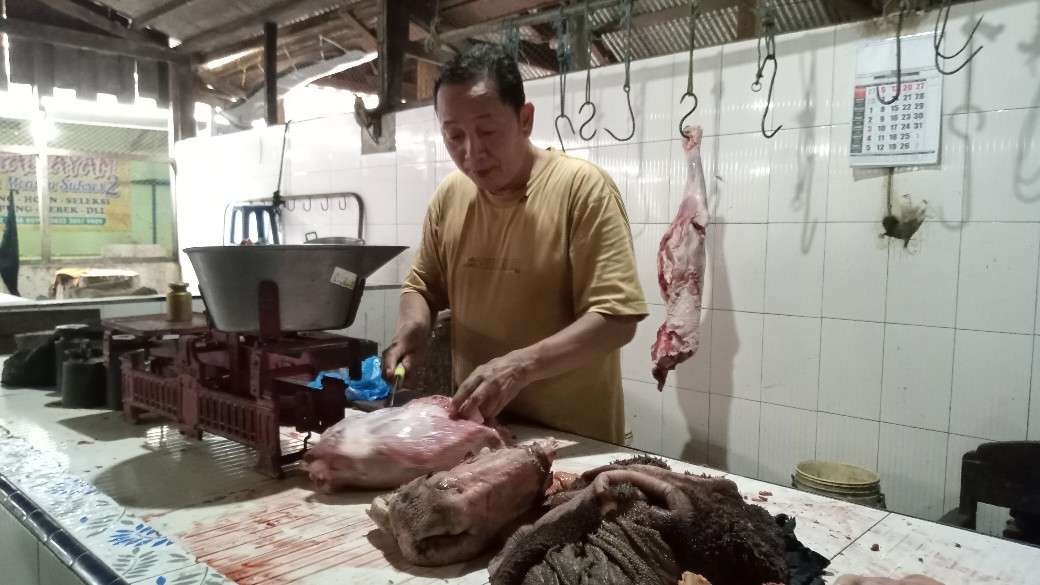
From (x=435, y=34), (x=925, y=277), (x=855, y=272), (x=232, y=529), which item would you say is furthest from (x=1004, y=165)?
(x=435, y=34)

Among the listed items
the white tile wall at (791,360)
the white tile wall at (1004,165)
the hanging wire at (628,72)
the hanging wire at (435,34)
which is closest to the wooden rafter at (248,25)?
the hanging wire at (435,34)

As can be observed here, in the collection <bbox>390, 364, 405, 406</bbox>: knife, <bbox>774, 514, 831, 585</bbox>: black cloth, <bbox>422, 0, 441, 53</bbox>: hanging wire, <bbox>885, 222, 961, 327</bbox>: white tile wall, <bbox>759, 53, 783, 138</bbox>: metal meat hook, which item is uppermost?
<bbox>422, 0, 441, 53</bbox>: hanging wire

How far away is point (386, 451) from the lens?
154 centimetres

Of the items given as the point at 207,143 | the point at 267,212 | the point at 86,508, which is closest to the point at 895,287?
the point at 86,508

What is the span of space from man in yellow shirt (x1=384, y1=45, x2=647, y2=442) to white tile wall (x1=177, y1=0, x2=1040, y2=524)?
4.52ft

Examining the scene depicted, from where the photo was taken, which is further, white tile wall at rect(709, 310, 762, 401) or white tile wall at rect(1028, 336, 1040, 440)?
white tile wall at rect(709, 310, 762, 401)

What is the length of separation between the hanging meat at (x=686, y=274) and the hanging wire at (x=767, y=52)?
33 centimetres

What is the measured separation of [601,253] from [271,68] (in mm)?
5096

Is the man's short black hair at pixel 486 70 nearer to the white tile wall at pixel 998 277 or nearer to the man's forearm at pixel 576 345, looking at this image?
the man's forearm at pixel 576 345

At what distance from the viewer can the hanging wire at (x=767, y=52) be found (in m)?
3.10

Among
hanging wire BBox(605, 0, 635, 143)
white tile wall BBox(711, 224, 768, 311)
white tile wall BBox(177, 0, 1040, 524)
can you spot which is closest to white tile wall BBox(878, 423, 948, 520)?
white tile wall BBox(177, 0, 1040, 524)

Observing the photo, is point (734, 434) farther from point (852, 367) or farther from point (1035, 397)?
point (1035, 397)

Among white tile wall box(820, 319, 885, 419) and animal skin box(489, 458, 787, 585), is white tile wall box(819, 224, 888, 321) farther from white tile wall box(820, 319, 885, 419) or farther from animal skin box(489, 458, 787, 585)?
animal skin box(489, 458, 787, 585)

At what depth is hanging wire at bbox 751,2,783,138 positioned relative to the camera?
3.10 m
